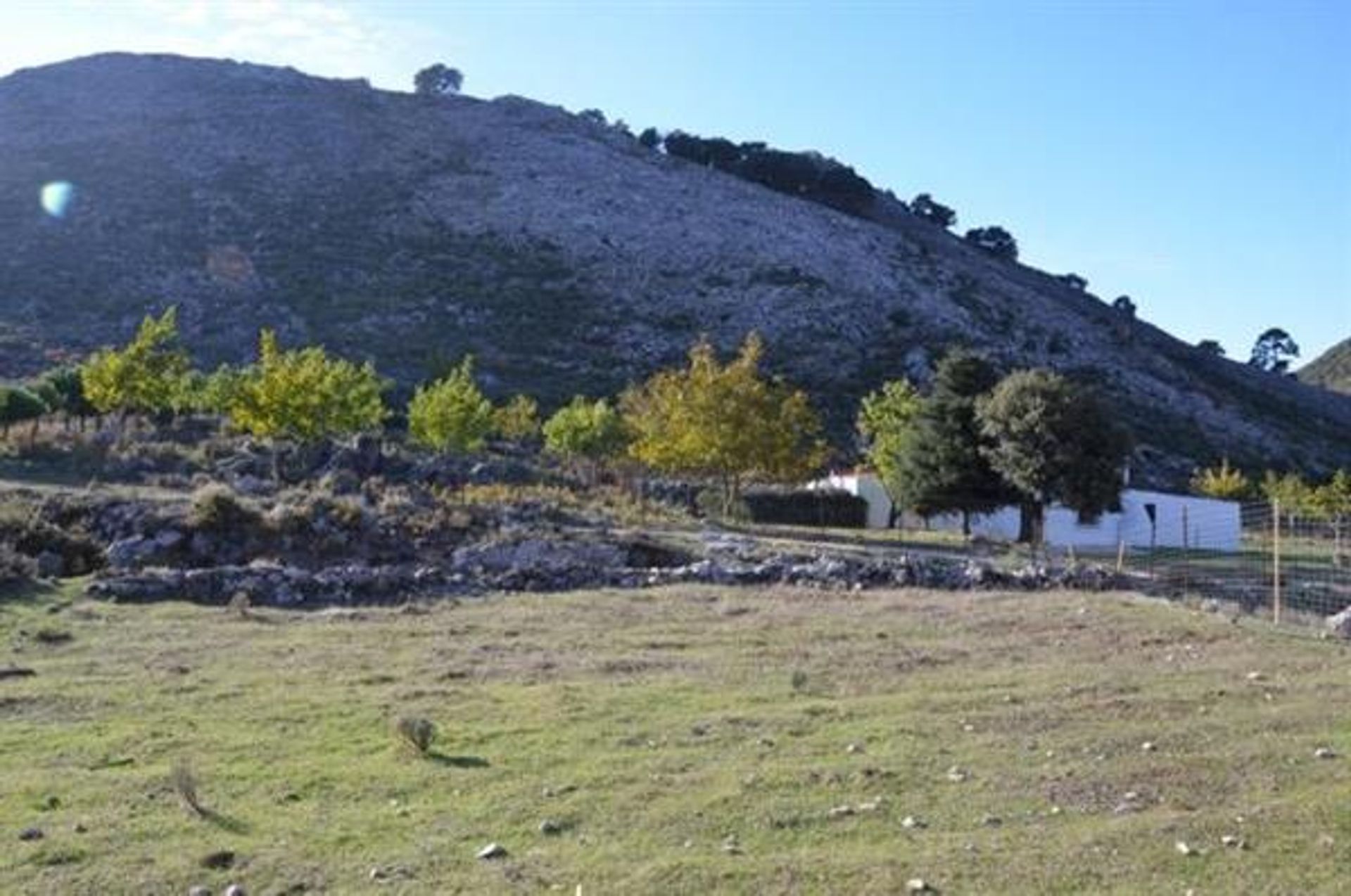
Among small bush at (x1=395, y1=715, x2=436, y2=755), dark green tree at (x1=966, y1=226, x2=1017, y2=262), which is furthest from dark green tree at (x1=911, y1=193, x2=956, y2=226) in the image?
small bush at (x1=395, y1=715, x2=436, y2=755)

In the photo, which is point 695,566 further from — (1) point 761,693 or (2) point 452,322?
(2) point 452,322

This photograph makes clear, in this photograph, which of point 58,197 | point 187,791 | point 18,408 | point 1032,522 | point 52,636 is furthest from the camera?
point 58,197

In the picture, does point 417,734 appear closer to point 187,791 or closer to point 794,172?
point 187,791

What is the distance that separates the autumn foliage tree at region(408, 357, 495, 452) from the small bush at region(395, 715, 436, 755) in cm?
4270

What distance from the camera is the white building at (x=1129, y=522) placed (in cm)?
5903

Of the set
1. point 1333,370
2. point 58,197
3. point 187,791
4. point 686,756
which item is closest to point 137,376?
point 187,791

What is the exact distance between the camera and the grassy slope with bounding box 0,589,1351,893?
991 centimetres

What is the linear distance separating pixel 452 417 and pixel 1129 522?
31497 mm

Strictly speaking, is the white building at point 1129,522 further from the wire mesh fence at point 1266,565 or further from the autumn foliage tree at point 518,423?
the autumn foliage tree at point 518,423

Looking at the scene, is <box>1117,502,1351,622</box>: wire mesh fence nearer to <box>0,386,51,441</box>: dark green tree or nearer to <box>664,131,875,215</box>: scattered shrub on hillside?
<box>0,386,51,441</box>: dark green tree

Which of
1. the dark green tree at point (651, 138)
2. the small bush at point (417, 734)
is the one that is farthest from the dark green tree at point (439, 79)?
the small bush at point (417, 734)

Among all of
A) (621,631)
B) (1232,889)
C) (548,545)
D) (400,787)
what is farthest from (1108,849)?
(548,545)

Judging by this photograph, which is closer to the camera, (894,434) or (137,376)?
(137,376)

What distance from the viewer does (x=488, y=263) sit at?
4387 inches
